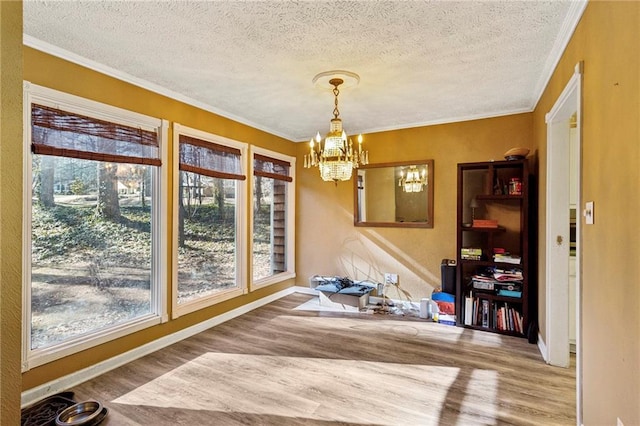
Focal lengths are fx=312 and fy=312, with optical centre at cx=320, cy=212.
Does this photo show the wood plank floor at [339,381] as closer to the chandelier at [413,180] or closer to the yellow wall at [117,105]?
the yellow wall at [117,105]

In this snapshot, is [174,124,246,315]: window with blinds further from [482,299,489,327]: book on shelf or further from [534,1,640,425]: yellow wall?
[534,1,640,425]: yellow wall

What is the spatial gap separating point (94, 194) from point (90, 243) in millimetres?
425

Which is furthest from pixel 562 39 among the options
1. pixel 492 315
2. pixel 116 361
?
pixel 116 361

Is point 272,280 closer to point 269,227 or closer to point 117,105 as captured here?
point 269,227

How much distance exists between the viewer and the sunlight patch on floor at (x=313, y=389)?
2152 millimetres

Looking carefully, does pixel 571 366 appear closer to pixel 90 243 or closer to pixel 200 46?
pixel 200 46

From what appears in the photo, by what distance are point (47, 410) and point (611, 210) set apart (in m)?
3.54

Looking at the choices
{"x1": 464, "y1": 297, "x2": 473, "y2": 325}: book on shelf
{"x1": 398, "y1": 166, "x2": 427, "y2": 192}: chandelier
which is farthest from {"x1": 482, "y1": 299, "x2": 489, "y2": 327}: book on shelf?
{"x1": 398, "y1": 166, "x2": 427, "y2": 192}: chandelier

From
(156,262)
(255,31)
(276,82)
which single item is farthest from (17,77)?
(156,262)

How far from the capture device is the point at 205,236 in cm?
377

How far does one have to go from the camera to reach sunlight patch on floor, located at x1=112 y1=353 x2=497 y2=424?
215cm

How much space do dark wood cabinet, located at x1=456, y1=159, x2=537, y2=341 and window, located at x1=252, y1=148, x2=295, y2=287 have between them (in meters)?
2.64

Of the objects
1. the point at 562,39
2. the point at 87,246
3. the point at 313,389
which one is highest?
the point at 562,39

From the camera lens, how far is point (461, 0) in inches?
73.0
